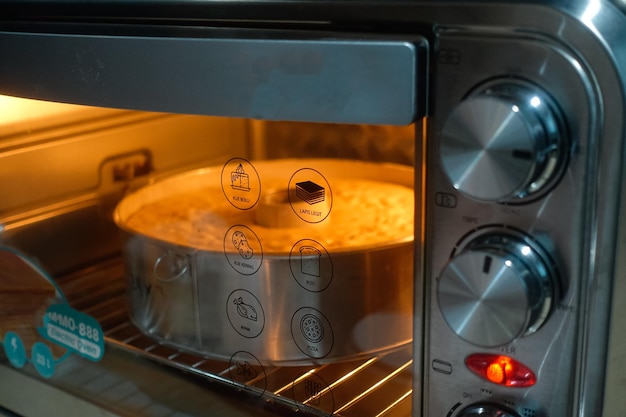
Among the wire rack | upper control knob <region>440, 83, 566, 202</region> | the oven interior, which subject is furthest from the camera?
the oven interior

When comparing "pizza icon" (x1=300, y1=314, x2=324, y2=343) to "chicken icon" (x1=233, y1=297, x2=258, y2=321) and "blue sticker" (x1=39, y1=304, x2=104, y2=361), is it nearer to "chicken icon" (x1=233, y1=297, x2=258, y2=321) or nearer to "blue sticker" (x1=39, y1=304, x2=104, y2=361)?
"chicken icon" (x1=233, y1=297, x2=258, y2=321)

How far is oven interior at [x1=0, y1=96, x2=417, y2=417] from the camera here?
82 centimetres

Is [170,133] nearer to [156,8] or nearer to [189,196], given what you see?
[189,196]

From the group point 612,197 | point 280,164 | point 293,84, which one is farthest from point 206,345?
point 612,197

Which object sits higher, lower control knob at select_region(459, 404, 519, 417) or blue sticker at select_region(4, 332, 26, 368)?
lower control knob at select_region(459, 404, 519, 417)

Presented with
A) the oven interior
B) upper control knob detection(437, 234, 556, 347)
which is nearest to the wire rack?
the oven interior

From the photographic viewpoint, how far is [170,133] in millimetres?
900

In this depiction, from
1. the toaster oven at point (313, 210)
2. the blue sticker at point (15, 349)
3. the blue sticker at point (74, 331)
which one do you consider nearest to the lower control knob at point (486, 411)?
the toaster oven at point (313, 210)

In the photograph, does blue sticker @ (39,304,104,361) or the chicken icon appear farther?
blue sticker @ (39,304,104,361)

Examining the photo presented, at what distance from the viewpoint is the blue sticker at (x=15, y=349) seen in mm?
907

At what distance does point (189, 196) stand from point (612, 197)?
1.88 feet

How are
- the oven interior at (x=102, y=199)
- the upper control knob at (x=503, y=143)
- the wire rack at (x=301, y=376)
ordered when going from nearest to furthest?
1. the upper control knob at (x=503, y=143)
2. the wire rack at (x=301, y=376)
3. the oven interior at (x=102, y=199)

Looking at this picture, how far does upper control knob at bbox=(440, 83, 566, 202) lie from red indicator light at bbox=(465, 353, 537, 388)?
4.7 inches

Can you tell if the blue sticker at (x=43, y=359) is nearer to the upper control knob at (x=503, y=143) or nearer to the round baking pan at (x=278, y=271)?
the round baking pan at (x=278, y=271)
